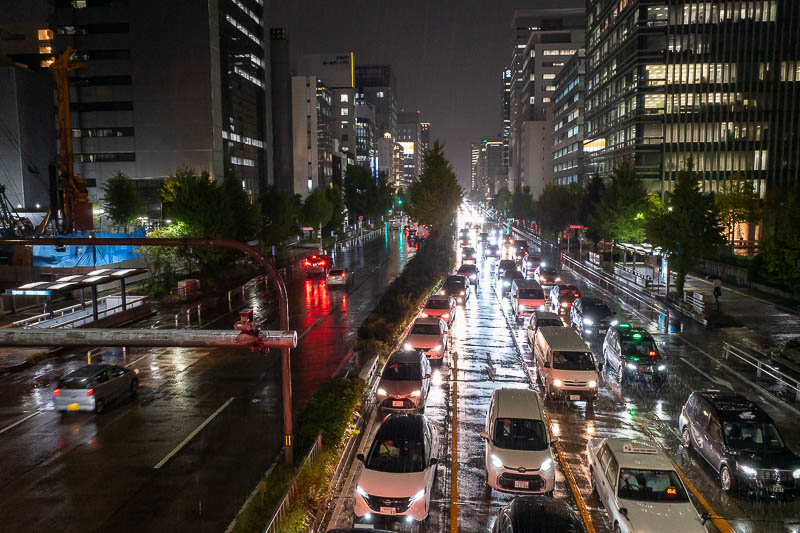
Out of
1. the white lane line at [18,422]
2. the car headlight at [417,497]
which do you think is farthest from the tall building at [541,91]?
the car headlight at [417,497]

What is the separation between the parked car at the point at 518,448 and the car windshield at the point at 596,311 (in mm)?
15592

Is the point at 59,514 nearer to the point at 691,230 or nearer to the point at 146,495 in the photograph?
the point at 146,495

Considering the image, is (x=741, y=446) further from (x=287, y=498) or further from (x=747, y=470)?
(x=287, y=498)

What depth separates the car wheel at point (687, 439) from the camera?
14570mm

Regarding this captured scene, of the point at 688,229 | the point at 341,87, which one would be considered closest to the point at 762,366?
the point at 688,229

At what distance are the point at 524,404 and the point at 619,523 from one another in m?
3.58

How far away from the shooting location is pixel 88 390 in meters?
17.6

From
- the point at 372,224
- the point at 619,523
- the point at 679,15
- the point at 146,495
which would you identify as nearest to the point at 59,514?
the point at 146,495

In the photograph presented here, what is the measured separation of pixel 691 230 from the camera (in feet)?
117

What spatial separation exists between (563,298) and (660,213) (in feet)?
35.8

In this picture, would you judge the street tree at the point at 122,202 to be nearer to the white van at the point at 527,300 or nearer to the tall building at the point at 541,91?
the white van at the point at 527,300

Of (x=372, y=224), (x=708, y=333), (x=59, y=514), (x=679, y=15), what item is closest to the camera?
(x=59, y=514)

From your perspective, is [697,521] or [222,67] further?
[222,67]

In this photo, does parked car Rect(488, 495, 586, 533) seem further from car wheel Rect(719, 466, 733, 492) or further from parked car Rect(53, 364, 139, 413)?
parked car Rect(53, 364, 139, 413)
